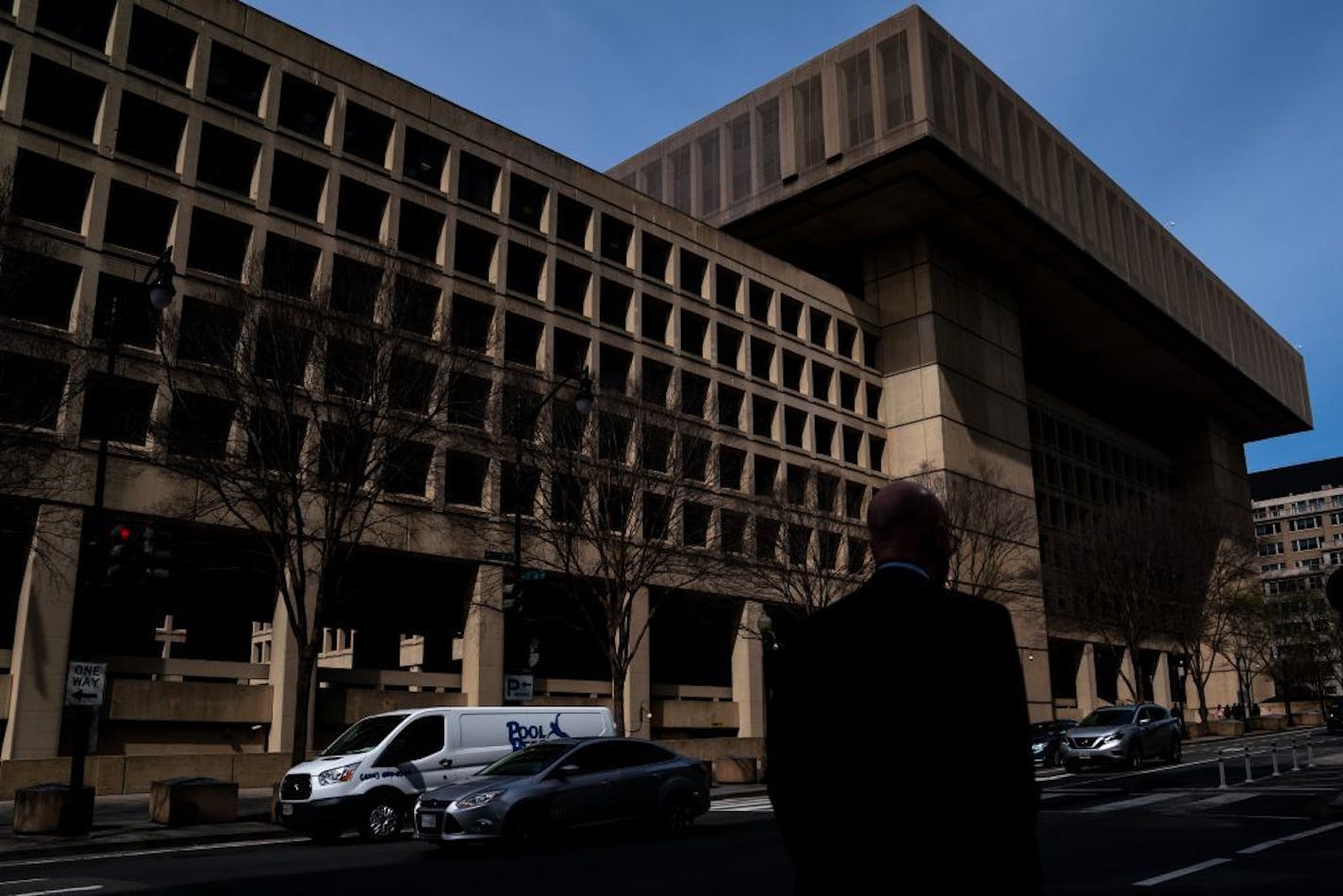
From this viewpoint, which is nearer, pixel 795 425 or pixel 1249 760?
pixel 1249 760

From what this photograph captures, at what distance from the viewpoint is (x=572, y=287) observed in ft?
149

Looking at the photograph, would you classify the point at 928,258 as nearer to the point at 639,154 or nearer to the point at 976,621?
the point at 639,154

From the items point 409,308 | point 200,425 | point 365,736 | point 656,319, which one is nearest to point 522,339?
point 656,319

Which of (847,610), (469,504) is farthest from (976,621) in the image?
(469,504)

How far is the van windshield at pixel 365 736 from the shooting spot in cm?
1802

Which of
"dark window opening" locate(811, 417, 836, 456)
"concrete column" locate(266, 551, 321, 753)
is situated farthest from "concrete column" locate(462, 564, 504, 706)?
"dark window opening" locate(811, 417, 836, 456)

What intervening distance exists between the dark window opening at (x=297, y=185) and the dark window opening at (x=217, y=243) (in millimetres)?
1796

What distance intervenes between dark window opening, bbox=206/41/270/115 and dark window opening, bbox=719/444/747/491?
21.9 metres

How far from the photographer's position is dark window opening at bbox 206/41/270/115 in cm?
3547

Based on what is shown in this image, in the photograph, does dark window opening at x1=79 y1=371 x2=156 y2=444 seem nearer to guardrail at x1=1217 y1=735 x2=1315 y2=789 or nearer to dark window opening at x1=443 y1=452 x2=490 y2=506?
dark window opening at x1=443 y1=452 x2=490 y2=506

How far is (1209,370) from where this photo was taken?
7869 cm

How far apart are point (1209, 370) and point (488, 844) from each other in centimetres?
7533

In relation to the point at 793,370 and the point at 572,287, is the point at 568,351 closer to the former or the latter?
the point at 572,287

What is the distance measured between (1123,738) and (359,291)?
71.8 ft
